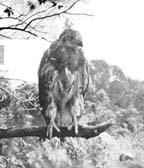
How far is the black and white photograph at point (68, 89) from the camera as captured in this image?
5.90 m

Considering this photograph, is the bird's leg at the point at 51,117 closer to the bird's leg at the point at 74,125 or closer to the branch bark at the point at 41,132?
the branch bark at the point at 41,132

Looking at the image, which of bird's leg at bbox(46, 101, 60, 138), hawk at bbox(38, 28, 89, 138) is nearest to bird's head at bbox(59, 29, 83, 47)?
hawk at bbox(38, 28, 89, 138)

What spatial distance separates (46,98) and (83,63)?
0.65 metres

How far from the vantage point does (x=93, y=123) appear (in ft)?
19.7

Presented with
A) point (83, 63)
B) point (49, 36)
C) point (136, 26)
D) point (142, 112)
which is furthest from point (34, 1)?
point (142, 112)

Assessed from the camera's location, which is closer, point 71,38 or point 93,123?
point 93,123

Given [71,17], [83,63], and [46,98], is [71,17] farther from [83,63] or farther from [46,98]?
[46,98]

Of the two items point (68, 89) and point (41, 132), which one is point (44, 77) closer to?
point (68, 89)

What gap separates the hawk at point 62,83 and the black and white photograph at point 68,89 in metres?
0.01

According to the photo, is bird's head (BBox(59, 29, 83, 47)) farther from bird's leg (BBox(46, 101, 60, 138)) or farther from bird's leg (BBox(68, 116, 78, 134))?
bird's leg (BBox(68, 116, 78, 134))

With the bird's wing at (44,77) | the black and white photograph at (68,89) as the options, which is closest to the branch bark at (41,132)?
the black and white photograph at (68,89)

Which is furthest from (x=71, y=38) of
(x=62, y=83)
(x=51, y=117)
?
(x=51, y=117)

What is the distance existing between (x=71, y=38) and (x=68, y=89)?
0.66 metres

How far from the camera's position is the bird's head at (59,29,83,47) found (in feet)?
20.0
